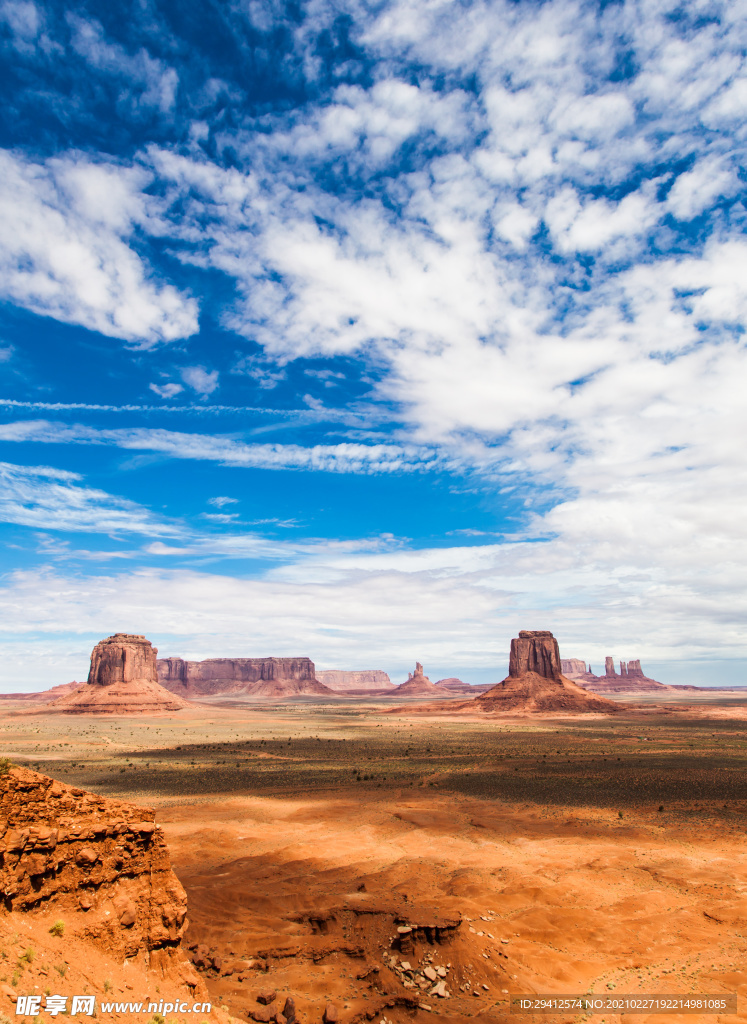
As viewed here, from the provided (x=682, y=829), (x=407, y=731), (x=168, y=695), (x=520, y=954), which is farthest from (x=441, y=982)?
(x=168, y=695)

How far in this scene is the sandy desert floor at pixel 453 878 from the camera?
11.8 metres

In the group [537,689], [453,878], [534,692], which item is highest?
[453,878]

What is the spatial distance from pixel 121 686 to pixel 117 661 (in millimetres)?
6680

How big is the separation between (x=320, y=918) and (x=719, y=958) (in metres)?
10.00

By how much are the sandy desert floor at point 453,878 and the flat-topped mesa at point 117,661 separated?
309ft

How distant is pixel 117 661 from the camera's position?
426 feet

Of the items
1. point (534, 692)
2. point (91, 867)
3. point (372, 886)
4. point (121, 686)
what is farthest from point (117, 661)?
point (91, 867)

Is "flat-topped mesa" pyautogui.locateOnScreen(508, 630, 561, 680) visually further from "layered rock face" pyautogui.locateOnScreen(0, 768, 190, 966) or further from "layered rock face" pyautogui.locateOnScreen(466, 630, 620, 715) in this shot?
"layered rock face" pyautogui.locateOnScreen(0, 768, 190, 966)

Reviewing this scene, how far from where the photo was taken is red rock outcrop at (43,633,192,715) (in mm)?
117750

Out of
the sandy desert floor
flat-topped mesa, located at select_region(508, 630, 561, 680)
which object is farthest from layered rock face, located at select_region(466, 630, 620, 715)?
the sandy desert floor

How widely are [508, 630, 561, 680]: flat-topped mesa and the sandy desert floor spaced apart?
88625 mm

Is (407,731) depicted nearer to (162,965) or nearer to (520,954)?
→ (520,954)

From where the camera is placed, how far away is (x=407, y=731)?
8069 centimetres

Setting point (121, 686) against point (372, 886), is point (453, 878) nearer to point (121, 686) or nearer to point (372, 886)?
point (372, 886)
